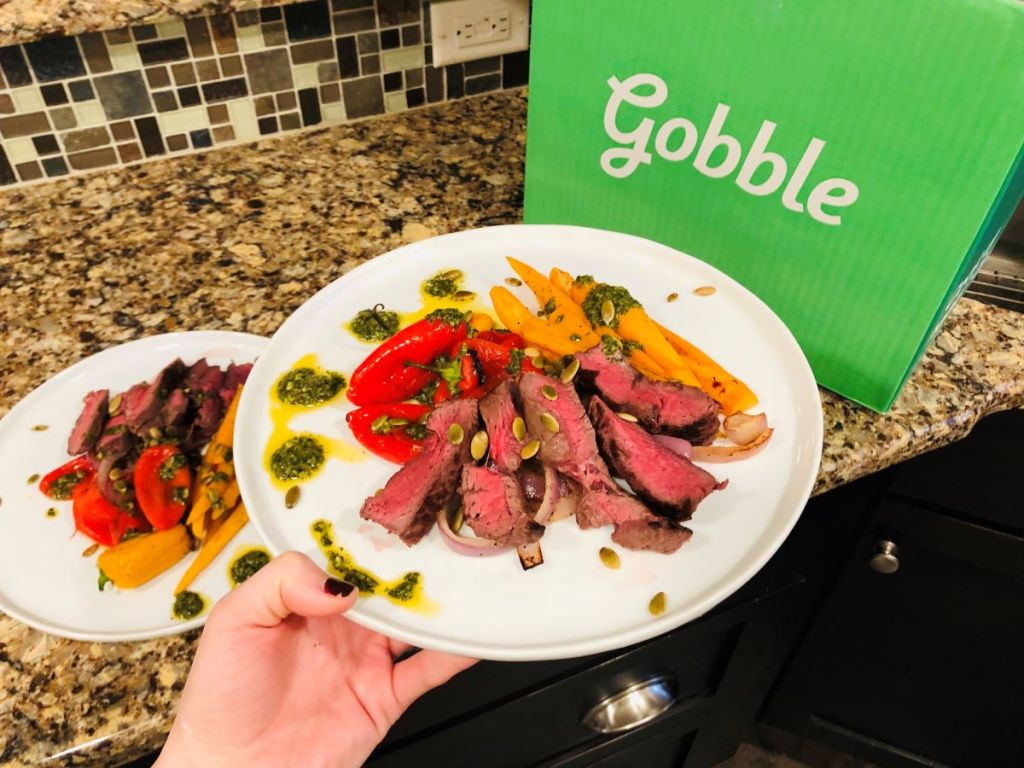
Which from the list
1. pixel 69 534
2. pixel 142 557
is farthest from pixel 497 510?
pixel 69 534

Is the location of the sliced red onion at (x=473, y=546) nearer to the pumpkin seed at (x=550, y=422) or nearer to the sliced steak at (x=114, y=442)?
the pumpkin seed at (x=550, y=422)

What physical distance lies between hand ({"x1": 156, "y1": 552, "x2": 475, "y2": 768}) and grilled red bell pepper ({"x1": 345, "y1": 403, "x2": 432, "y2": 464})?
0.60ft

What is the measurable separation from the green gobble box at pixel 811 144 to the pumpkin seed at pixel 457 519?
50cm

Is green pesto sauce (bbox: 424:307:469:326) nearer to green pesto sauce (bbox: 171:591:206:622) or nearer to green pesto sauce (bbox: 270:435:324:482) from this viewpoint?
green pesto sauce (bbox: 270:435:324:482)

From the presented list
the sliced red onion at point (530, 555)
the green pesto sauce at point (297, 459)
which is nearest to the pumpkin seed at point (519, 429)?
the sliced red onion at point (530, 555)

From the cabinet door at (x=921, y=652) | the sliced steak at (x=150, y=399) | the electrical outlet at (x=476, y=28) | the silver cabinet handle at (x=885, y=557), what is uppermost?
the electrical outlet at (x=476, y=28)

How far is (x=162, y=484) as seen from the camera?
0.88 metres

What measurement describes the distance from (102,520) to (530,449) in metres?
0.47

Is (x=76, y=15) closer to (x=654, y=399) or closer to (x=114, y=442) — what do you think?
(x=114, y=442)

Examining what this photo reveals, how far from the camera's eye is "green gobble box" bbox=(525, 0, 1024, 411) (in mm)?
749

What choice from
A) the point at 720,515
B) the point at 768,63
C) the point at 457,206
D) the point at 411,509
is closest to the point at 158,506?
the point at 411,509

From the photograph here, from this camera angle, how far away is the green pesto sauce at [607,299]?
957mm

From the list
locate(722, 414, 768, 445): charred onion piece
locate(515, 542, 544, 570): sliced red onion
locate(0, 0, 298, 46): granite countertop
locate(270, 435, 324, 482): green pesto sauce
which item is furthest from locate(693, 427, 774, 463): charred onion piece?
locate(0, 0, 298, 46): granite countertop

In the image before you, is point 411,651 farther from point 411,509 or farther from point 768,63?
point 768,63
